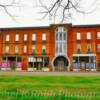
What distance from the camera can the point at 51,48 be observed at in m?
62.4

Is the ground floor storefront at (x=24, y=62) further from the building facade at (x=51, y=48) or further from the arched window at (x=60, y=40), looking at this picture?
the arched window at (x=60, y=40)

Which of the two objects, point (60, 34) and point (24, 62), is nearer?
point (60, 34)

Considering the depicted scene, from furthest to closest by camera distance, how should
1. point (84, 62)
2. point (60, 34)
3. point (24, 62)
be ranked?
point (24, 62) → point (60, 34) → point (84, 62)

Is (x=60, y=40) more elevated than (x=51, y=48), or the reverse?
(x=60, y=40)

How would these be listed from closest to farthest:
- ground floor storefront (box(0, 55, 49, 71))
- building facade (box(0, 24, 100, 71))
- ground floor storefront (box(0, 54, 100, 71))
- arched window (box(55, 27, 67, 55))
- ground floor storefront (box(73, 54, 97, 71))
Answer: ground floor storefront (box(73, 54, 97, 71)), ground floor storefront (box(0, 54, 100, 71)), building facade (box(0, 24, 100, 71)), arched window (box(55, 27, 67, 55)), ground floor storefront (box(0, 55, 49, 71))

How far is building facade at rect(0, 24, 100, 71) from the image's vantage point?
6038cm

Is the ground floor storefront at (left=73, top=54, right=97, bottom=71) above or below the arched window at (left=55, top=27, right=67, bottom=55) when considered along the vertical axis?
below

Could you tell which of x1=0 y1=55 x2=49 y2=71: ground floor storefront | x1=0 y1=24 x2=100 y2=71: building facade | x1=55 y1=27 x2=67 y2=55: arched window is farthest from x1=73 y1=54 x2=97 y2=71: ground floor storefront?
x1=0 y1=55 x2=49 y2=71: ground floor storefront

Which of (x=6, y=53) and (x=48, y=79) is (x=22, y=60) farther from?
(x=48, y=79)

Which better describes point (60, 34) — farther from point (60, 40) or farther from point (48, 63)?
point (48, 63)

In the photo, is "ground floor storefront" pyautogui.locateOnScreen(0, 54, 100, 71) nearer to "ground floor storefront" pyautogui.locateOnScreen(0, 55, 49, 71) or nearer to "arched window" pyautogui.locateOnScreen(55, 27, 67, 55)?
"ground floor storefront" pyautogui.locateOnScreen(0, 55, 49, 71)

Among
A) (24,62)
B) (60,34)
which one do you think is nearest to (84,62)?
(60,34)

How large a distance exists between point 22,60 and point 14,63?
187 centimetres

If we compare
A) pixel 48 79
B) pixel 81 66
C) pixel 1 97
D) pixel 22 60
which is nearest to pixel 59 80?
pixel 48 79
